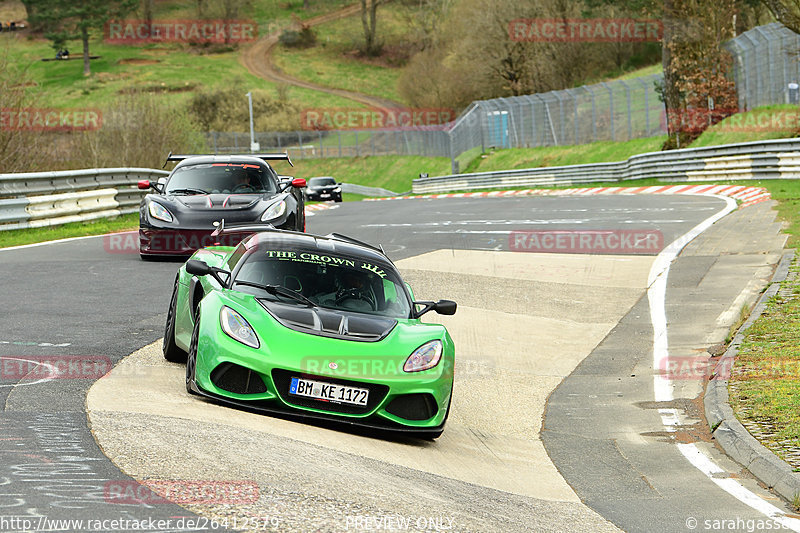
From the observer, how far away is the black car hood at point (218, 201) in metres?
16.2

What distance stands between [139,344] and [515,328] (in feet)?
15.8

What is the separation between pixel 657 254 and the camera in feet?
60.8

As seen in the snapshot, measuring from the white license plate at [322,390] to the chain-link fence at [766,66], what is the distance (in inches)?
1185

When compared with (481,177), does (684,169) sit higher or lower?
higher

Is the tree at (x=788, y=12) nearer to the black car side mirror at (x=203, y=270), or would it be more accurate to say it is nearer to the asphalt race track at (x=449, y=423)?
the asphalt race track at (x=449, y=423)

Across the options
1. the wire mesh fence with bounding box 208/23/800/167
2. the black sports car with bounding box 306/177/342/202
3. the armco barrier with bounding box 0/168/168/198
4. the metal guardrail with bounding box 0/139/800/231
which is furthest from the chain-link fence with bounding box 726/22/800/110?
the armco barrier with bounding box 0/168/168/198

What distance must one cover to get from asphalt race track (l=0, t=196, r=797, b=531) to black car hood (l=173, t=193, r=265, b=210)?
40.8 inches

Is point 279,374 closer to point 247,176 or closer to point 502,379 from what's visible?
point 502,379

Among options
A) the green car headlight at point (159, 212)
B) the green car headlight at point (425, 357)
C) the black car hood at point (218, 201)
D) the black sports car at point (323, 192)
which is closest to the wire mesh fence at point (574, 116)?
the black sports car at point (323, 192)

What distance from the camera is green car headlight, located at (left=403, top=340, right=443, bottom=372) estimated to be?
8.00 metres

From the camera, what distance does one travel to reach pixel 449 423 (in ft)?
30.3

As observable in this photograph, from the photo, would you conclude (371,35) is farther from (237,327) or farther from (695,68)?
(237,327)

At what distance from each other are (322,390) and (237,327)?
0.80 meters

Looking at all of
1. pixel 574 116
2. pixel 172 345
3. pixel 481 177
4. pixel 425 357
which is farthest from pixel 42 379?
pixel 574 116
